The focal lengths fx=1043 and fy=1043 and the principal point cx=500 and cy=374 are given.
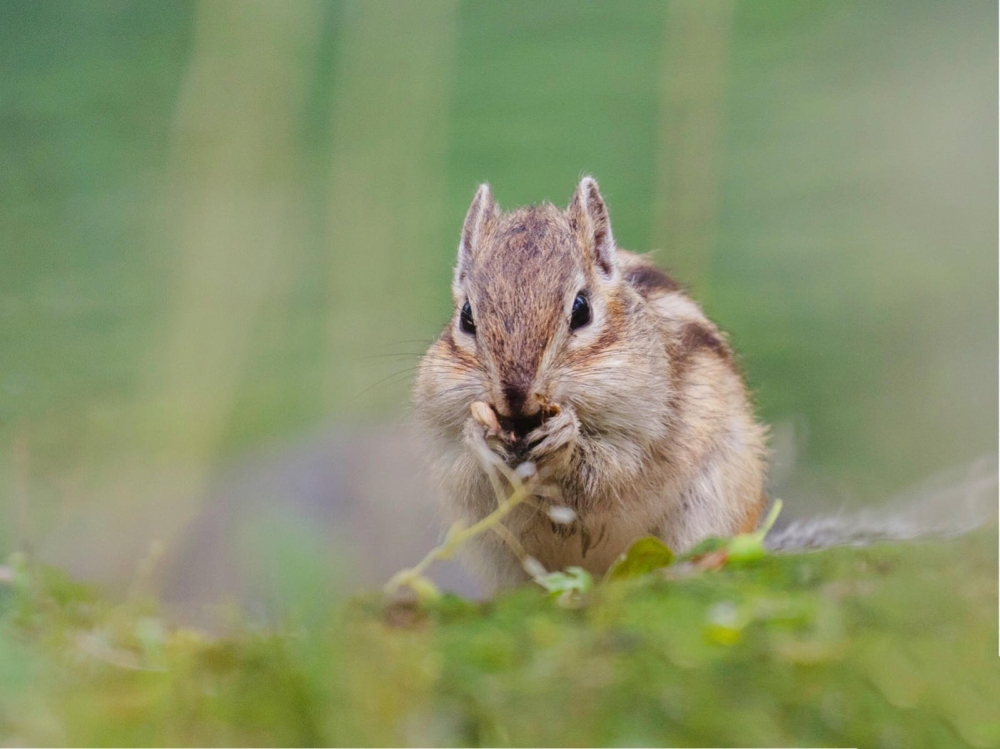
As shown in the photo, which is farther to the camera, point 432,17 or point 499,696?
point 432,17

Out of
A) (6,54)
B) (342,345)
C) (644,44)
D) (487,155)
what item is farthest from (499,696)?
(644,44)

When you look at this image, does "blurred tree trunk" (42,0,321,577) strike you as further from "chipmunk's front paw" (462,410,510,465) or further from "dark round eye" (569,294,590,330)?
"dark round eye" (569,294,590,330)

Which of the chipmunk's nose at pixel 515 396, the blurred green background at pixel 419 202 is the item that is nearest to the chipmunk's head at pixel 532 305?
the chipmunk's nose at pixel 515 396

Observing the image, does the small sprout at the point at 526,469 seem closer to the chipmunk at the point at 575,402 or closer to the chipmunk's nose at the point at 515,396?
the chipmunk at the point at 575,402

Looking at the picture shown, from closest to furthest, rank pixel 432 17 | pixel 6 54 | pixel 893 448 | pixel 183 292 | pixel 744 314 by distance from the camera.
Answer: pixel 183 292
pixel 432 17
pixel 6 54
pixel 893 448
pixel 744 314

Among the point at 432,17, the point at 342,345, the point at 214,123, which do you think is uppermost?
the point at 432,17

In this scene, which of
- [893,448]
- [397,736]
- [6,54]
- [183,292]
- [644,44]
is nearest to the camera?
[397,736]

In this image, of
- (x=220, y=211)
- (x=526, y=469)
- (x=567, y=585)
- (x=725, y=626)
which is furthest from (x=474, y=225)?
(x=725, y=626)

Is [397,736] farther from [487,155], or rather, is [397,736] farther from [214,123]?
[487,155]

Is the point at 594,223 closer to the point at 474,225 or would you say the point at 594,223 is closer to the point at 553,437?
the point at 474,225
